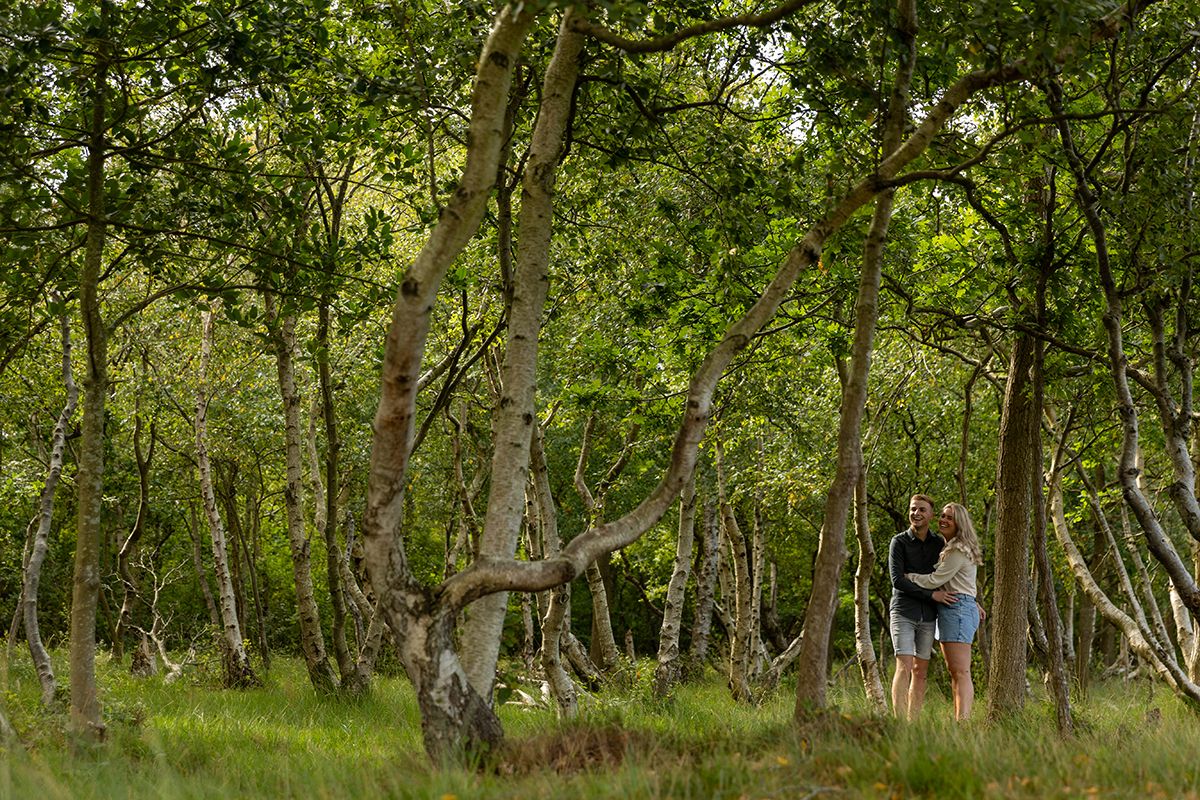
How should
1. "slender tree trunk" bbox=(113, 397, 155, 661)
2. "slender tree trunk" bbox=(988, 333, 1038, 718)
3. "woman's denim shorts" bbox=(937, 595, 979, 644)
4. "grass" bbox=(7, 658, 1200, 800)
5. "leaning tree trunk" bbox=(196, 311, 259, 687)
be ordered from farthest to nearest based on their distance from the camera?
1. "slender tree trunk" bbox=(113, 397, 155, 661)
2. "leaning tree trunk" bbox=(196, 311, 259, 687)
3. "slender tree trunk" bbox=(988, 333, 1038, 718)
4. "woman's denim shorts" bbox=(937, 595, 979, 644)
5. "grass" bbox=(7, 658, 1200, 800)

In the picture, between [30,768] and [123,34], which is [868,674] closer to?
[30,768]

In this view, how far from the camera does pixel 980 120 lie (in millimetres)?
11711

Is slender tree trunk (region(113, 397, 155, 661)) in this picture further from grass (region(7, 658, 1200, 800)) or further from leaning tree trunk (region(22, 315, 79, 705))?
grass (region(7, 658, 1200, 800))

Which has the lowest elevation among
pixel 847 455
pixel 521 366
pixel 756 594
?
pixel 756 594

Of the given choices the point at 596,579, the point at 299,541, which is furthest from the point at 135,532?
the point at 596,579

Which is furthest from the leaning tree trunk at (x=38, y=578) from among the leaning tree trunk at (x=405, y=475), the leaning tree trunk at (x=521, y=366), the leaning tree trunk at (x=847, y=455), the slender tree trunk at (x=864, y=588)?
the slender tree trunk at (x=864, y=588)

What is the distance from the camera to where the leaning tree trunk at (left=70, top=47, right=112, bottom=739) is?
7328 millimetres

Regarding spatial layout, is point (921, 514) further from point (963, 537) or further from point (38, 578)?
point (38, 578)

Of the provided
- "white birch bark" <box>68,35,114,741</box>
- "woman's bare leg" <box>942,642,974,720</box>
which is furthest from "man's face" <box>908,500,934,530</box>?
"white birch bark" <box>68,35,114,741</box>

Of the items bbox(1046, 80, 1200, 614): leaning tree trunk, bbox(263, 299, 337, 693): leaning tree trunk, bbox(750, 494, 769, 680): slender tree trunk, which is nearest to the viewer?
bbox(1046, 80, 1200, 614): leaning tree trunk

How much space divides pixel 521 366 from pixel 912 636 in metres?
4.76

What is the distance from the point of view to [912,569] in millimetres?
8891

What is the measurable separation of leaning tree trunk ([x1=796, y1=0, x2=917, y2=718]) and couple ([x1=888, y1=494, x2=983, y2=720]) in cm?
269

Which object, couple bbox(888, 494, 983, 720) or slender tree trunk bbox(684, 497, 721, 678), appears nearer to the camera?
couple bbox(888, 494, 983, 720)
